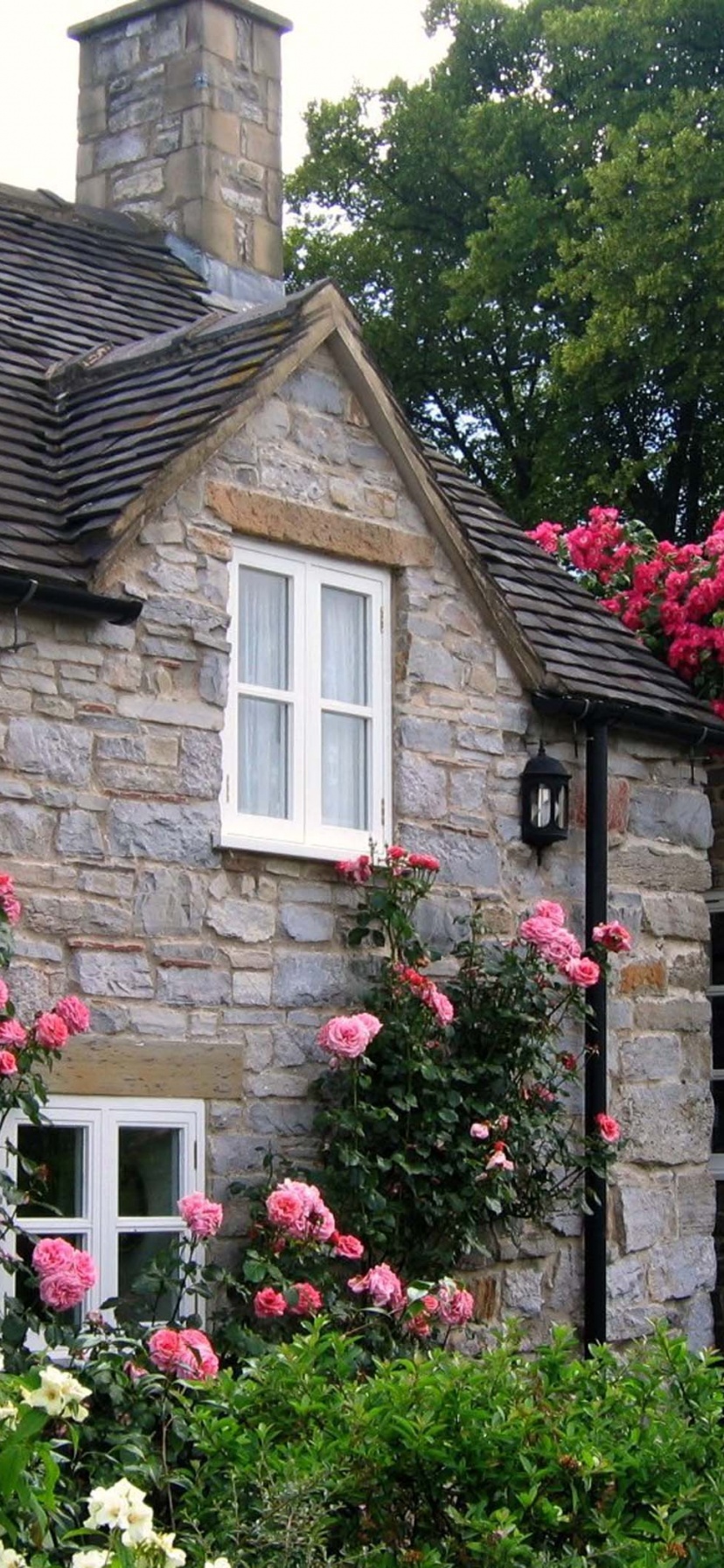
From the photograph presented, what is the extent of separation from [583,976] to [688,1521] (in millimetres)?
4389

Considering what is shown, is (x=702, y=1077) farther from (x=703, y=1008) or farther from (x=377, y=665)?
(x=377, y=665)

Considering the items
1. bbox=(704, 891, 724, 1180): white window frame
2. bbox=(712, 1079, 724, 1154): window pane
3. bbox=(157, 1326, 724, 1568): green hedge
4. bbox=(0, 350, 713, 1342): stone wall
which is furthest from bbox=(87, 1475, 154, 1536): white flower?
bbox=(712, 1079, 724, 1154): window pane

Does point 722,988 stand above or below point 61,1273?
above

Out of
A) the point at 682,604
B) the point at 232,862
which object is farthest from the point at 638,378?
the point at 232,862

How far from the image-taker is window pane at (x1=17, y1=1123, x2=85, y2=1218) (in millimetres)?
8812

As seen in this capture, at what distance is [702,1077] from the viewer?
11.5 meters

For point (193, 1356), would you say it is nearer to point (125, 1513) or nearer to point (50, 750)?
point (50, 750)

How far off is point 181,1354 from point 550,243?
1771cm

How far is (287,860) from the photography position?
9758 millimetres

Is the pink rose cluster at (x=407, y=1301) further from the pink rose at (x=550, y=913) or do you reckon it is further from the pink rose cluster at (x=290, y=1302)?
the pink rose at (x=550, y=913)

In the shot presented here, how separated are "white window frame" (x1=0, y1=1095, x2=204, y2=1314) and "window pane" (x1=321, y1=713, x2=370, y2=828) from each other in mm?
1554

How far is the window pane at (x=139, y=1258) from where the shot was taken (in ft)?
29.7

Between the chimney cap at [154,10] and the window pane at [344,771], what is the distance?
6.10m

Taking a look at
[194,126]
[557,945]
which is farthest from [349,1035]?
[194,126]
